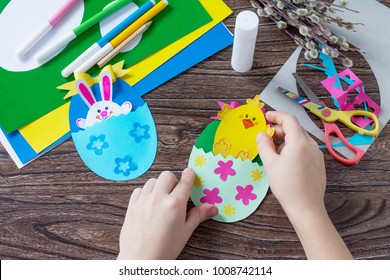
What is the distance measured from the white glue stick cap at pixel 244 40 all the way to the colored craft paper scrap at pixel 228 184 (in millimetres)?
162

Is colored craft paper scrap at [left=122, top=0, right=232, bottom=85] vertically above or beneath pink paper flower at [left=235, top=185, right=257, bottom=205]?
above

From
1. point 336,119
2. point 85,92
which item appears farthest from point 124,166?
point 336,119

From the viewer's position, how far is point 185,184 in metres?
0.71

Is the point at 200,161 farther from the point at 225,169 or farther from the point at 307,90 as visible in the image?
the point at 307,90

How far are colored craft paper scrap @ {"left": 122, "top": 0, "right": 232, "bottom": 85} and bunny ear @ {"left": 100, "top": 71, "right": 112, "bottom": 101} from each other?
0.10 feet

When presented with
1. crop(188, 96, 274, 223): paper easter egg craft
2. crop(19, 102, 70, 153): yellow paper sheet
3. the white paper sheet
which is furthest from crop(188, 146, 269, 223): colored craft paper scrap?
crop(19, 102, 70, 153): yellow paper sheet

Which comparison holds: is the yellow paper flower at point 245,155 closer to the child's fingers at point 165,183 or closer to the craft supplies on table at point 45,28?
the child's fingers at point 165,183

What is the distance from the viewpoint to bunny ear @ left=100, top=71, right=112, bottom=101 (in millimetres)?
771

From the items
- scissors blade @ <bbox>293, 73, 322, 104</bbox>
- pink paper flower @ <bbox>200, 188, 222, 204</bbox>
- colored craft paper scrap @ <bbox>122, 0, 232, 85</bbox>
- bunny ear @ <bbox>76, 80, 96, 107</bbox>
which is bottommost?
pink paper flower @ <bbox>200, 188, 222, 204</bbox>

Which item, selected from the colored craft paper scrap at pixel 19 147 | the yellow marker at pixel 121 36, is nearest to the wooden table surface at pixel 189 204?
the colored craft paper scrap at pixel 19 147

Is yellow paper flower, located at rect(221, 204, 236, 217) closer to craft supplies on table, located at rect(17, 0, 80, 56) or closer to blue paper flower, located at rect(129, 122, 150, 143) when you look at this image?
blue paper flower, located at rect(129, 122, 150, 143)
